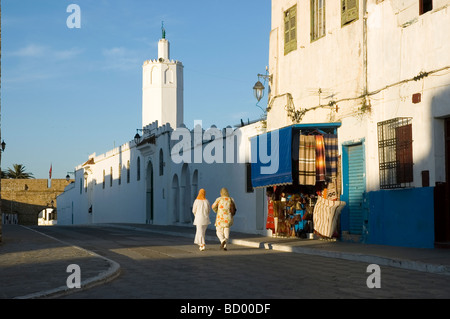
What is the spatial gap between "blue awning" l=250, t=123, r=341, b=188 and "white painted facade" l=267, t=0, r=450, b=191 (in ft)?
2.88

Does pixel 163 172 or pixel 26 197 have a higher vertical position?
pixel 163 172

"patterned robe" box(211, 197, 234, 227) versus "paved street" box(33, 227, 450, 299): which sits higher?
"patterned robe" box(211, 197, 234, 227)

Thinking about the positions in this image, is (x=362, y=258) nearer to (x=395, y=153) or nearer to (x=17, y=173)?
(x=395, y=153)

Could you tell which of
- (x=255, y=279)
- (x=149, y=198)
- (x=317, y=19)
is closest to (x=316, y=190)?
(x=317, y=19)

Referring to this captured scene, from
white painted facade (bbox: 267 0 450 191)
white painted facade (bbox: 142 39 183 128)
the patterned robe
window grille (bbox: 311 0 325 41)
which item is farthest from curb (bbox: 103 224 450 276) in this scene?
white painted facade (bbox: 142 39 183 128)

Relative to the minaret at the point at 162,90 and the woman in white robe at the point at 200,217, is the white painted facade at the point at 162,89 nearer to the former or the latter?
the minaret at the point at 162,90

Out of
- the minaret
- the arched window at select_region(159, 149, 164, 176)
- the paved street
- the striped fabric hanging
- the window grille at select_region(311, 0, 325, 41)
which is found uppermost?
the minaret

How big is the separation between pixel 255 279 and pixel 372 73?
29.0ft

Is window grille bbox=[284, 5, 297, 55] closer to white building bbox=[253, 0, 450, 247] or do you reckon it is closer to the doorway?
white building bbox=[253, 0, 450, 247]

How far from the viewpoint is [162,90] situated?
2142 inches

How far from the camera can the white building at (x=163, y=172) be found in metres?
26.2

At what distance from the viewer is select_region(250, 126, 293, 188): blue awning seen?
1886 centimetres

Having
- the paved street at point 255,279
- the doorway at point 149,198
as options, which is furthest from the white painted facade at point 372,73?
the doorway at point 149,198

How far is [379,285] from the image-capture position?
8.88 metres
